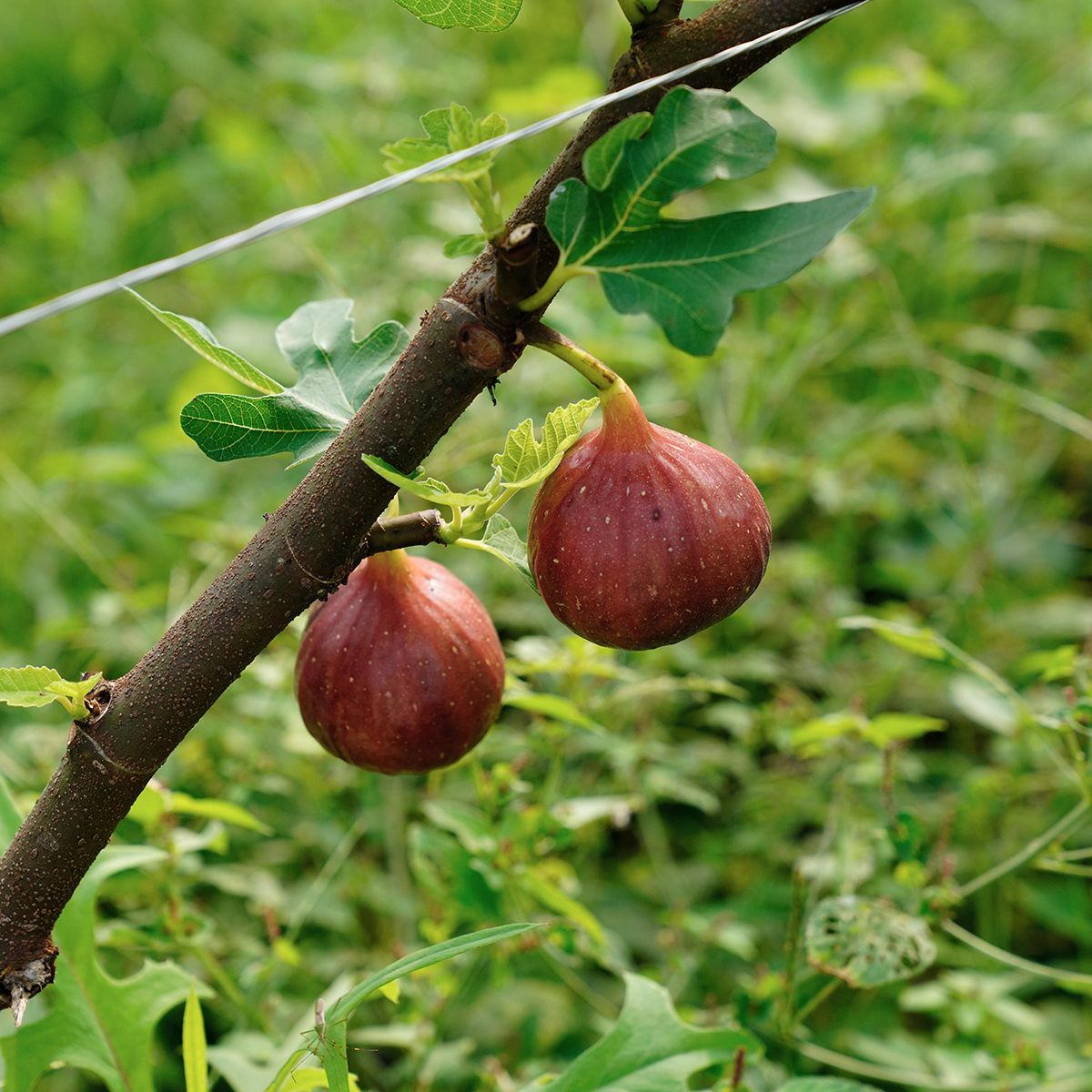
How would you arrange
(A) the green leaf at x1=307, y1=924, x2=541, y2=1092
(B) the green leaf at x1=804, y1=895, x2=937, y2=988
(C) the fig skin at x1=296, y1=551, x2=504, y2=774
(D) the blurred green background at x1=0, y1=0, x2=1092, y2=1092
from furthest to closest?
(D) the blurred green background at x1=0, y1=0, x2=1092, y2=1092
(B) the green leaf at x1=804, y1=895, x2=937, y2=988
(C) the fig skin at x1=296, y1=551, x2=504, y2=774
(A) the green leaf at x1=307, y1=924, x2=541, y2=1092

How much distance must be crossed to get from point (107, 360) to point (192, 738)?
1.18 m

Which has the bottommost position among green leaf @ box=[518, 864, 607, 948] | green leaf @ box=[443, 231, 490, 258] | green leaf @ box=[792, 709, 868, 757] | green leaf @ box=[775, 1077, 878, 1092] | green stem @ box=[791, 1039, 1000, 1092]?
green stem @ box=[791, 1039, 1000, 1092]

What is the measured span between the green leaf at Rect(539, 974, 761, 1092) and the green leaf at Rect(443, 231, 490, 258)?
0.57 metres

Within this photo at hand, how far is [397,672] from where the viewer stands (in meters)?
0.70

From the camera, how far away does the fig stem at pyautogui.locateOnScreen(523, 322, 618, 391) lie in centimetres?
56

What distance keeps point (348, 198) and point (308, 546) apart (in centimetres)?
19

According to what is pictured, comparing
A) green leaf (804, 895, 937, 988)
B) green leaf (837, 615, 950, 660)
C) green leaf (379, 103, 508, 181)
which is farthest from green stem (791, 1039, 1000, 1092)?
green leaf (379, 103, 508, 181)

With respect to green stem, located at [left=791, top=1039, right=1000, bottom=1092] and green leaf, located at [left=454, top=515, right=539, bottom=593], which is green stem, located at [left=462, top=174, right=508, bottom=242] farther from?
green stem, located at [left=791, top=1039, right=1000, bottom=1092]

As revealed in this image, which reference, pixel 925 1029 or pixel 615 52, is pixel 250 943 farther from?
pixel 615 52

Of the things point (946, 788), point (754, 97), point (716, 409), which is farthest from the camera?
point (754, 97)

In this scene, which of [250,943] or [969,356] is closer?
[250,943]

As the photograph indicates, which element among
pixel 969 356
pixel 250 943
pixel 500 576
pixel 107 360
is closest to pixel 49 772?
pixel 250 943

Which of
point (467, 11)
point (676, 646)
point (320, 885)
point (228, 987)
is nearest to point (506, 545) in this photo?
point (467, 11)

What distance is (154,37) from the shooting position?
3164 millimetres
